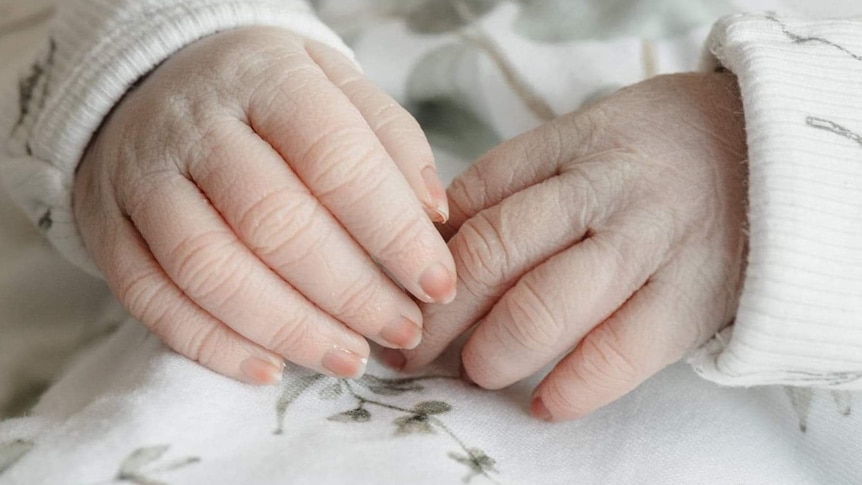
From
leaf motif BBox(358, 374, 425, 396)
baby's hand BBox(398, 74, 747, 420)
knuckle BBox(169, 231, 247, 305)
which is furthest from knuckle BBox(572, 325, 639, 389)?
knuckle BBox(169, 231, 247, 305)

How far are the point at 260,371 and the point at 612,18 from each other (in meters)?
0.46

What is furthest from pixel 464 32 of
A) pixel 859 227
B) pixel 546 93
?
pixel 859 227

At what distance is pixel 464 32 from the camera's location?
72 cm

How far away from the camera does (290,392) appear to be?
18.2 inches

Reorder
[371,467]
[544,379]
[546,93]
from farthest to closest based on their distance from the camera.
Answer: [546,93] < [544,379] < [371,467]

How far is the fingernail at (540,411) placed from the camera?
490 millimetres

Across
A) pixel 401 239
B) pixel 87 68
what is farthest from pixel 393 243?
pixel 87 68

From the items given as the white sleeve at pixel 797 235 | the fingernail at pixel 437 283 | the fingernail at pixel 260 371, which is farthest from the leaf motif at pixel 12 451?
the white sleeve at pixel 797 235

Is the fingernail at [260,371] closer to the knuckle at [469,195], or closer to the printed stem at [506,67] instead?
the knuckle at [469,195]

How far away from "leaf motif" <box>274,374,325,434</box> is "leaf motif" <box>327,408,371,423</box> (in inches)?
1.0

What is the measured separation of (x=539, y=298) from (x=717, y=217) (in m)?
0.12

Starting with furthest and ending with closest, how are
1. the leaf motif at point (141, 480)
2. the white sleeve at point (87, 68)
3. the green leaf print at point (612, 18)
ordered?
the green leaf print at point (612, 18) → the white sleeve at point (87, 68) → the leaf motif at point (141, 480)

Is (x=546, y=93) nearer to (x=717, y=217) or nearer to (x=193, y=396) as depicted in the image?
(x=717, y=217)

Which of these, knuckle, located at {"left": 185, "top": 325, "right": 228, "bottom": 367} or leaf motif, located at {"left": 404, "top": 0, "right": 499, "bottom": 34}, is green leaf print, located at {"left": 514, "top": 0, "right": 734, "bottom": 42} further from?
knuckle, located at {"left": 185, "top": 325, "right": 228, "bottom": 367}
